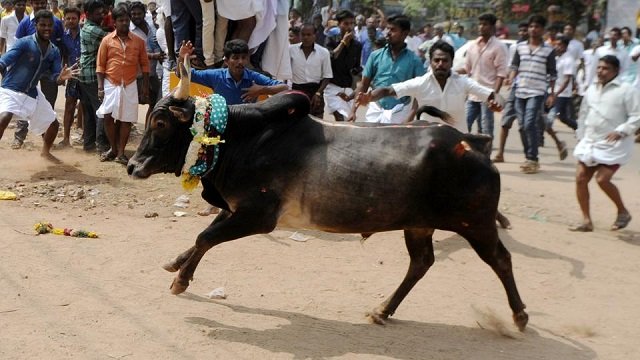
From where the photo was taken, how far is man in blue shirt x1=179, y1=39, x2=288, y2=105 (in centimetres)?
740

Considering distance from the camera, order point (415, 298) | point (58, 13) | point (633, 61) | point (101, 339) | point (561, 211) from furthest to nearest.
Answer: point (58, 13) < point (633, 61) < point (561, 211) < point (415, 298) < point (101, 339)

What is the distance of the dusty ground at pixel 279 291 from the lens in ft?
16.4

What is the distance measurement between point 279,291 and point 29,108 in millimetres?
4988

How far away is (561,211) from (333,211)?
479 cm

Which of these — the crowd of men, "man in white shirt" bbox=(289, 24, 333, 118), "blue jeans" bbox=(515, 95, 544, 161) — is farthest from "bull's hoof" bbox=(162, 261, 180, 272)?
"blue jeans" bbox=(515, 95, 544, 161)

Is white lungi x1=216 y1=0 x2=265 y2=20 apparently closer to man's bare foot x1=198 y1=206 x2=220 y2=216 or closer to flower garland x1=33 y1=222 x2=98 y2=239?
man's bare foot x1=198 y1=206 x2=220 y2=216

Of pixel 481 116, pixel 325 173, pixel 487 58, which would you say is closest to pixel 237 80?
pixel 325 173

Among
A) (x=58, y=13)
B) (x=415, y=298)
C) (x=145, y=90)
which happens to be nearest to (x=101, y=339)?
(x=415, y=298)

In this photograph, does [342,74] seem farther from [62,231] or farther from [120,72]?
[62,231]

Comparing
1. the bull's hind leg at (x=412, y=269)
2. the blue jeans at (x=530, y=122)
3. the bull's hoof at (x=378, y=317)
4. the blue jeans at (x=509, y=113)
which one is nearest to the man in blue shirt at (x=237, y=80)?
the bull's hind leg at (x=412, y=269)

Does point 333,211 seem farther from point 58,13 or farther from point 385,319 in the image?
point 58,13

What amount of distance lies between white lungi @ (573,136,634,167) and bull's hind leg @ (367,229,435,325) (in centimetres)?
325

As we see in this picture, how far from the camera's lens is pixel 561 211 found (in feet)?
30.2

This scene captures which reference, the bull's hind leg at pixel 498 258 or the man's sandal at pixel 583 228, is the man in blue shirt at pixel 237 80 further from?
the man's sandal at pixel 583 228
